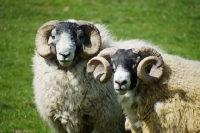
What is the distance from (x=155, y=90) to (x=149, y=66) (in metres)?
0.38

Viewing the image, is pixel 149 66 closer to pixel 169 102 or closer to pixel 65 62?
pixel 169 102

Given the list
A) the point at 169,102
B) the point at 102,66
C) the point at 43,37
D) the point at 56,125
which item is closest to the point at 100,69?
the point at 102,66

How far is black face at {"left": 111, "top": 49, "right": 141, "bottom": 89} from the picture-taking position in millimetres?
6594

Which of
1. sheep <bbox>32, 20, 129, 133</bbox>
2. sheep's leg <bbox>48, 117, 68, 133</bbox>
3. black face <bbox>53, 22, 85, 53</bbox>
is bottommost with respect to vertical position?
sheep's leg <bbox>48, 117, 68, 133</bbox>

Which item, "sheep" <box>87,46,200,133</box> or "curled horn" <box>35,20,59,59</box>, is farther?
"curled horn" <box>35,20,59,59</box>

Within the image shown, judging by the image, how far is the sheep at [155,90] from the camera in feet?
21.7

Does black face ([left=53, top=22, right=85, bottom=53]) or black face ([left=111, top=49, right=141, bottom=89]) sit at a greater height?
black face ([left=53, top=22, right=85, bottom=53])

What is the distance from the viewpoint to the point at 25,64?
1339 centimetres

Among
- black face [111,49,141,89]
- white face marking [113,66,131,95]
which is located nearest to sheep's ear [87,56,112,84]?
black face [111,49,141,89]

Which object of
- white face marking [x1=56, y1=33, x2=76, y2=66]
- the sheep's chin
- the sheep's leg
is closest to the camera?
white face marking [x1=56, y1=33, x2=76, y2=66]

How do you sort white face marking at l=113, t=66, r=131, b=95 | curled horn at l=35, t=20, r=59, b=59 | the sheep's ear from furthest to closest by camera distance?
1. curled horn at l=35, t=20, r=59, b=59
2. the sheep's ear
3. white face marking at l=113, t=66, r=131, b=95

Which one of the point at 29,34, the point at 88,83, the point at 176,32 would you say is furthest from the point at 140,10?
the point at 88,83

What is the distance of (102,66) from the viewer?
7.12 m

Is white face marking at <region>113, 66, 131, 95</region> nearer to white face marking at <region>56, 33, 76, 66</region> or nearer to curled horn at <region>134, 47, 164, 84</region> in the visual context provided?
curled horn at <region>134, 47, 164, 84</region>
